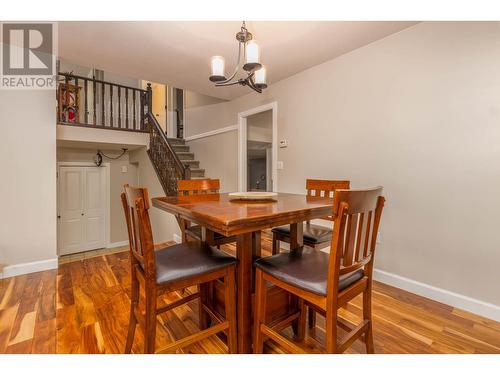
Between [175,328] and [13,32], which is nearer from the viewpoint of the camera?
[175,328]

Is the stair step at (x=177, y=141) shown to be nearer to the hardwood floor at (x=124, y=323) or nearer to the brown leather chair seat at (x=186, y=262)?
the hardwood floor at (x=124, y=323)

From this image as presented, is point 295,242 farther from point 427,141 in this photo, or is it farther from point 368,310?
point 427,141

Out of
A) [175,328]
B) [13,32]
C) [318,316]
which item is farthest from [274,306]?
[13,32]

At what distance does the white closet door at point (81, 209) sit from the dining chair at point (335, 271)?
5.06 metres

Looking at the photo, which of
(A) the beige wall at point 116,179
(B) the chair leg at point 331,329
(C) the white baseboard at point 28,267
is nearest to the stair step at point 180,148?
→ (A) the beige wall at point 116,179

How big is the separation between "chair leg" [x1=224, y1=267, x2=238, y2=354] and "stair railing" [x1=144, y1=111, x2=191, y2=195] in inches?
98.6

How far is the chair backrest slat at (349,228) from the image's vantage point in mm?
965

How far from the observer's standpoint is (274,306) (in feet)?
4.73

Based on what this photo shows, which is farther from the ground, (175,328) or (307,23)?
(307,23)

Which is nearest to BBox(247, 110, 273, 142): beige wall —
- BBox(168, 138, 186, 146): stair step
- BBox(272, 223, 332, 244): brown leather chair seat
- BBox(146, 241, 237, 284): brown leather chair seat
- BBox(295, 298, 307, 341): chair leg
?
BBox(168, 138, 186, 146): stair step

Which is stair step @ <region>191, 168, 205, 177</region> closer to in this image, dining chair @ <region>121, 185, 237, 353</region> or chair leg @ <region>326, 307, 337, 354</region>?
dining chair @ <region>121, 185, 237, 353</region>

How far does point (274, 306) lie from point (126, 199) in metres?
1.04

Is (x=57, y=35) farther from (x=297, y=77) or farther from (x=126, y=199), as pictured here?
(x=297, y=77)

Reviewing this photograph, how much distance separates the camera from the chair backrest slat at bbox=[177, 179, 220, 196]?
223 cm
